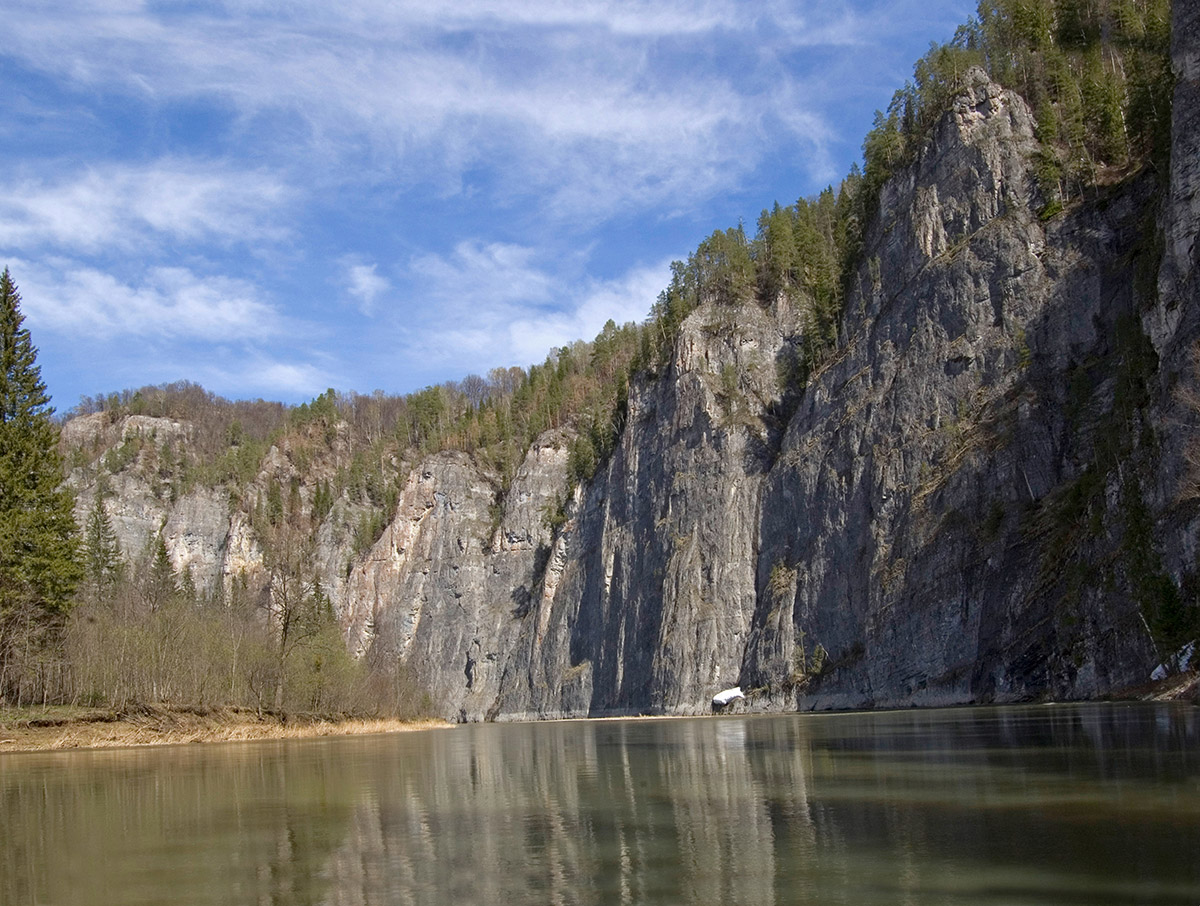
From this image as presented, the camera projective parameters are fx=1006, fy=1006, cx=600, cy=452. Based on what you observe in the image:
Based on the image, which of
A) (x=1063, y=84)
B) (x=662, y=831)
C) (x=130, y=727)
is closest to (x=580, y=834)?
(x=662, y=831)

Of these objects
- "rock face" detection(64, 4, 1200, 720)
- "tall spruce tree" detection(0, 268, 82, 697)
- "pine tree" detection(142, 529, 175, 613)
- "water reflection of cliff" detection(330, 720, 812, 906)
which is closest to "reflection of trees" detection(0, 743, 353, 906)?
"water reflection of cliff" detection(330, 720, 812, 906)

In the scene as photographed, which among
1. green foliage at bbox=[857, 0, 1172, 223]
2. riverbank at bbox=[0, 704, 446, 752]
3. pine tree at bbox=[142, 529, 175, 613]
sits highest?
green foliage at bbox=[857, 0, 1172, 223]

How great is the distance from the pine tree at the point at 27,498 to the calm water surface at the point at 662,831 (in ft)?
64.7

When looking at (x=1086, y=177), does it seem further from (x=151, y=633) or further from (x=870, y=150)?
(x=151, y=633)

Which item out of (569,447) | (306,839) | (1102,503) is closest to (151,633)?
(306,839)

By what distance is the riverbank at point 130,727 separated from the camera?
1564 inches

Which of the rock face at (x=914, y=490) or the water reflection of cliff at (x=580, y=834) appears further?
the rock face at (x=914, y=490)

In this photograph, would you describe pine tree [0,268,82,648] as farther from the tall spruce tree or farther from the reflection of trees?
the reflection of trees

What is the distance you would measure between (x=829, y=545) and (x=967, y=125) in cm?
3489

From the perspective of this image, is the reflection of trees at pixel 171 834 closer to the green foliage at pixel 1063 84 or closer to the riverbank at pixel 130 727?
the riverbank at pixel 130 727

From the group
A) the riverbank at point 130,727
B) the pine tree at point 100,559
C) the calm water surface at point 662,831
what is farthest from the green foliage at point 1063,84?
the pine tree at point 100,559

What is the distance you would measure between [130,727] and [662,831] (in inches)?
1425

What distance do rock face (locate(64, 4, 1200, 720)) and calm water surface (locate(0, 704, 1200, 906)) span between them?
3064cm

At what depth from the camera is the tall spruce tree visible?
4209cm
